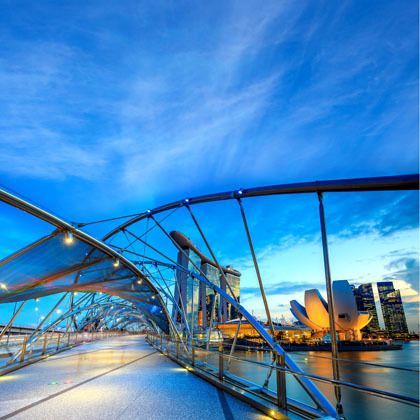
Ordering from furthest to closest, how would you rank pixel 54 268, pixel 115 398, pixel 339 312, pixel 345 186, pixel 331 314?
pixel 339 312 < pixel 54 268 < pixel 115 398 < pixel 345 186 < pixel 331 314

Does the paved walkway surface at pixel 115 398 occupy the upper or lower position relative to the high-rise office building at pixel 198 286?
lower

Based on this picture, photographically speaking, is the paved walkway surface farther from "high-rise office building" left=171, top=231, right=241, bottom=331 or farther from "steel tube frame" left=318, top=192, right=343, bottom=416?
"high-rise office building" left=171, top=231, right=241, bottom=331

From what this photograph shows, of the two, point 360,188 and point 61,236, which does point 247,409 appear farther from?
point 61,236

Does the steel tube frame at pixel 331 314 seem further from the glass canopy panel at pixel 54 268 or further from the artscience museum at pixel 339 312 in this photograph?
the artscience museum at pixel 339 312

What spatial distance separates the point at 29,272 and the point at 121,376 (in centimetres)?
887

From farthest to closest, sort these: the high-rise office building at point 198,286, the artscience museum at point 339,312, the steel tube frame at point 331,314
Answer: the high-rise office building at point 198,286 → the artscience museum at point 339,312 → the steel tube frame at point 331,314

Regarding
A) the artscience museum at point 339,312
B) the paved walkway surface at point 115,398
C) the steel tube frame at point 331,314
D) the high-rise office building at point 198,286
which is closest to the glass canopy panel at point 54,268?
the paved walkway surface at point 115,398

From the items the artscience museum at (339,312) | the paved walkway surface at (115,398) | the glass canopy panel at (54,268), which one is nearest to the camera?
the paved walkway surface at (115,398)

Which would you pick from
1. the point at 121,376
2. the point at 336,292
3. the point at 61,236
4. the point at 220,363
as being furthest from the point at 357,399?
the point at 336,292

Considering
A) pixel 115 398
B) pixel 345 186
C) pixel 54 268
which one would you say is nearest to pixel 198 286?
pixel 54 268

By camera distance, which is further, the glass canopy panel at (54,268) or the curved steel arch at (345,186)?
the glass canopy panel at (54,268)

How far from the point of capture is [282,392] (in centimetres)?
595

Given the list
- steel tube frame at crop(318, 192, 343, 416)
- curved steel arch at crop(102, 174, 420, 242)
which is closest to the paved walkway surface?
steel tube frame at crop(318, 192, 343, 416)

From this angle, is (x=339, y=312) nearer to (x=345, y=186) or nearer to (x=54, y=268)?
(x=54, y=268)
